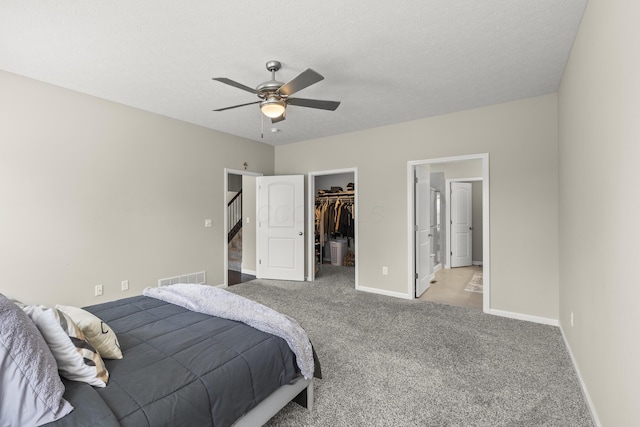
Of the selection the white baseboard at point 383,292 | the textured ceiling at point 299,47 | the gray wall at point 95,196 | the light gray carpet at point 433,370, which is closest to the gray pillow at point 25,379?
the light gray carpet at point 433,370

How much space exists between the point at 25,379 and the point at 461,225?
7.11 meters

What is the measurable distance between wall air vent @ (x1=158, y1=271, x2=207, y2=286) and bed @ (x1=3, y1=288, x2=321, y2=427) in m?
2.05

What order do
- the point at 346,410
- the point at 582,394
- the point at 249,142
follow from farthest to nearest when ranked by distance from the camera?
the point at 249,142 → the point at 582,394 → the point at 346,410

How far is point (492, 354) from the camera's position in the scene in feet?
8.34

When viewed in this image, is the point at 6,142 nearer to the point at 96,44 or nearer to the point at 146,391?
the point at 96,44

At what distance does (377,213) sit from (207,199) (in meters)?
2.65

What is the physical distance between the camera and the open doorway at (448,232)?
3.91 m

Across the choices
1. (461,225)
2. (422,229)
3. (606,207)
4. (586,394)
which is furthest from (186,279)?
(461,225)

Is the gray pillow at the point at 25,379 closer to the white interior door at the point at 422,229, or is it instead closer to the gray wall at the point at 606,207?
the gray wall at the point at 606,207

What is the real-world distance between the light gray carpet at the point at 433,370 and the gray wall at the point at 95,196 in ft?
6.38

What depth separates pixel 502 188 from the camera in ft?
11.5

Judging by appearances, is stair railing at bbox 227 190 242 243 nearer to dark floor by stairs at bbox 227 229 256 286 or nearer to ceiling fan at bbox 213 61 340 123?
dark floor by stairs at bbox 227 229 256 286

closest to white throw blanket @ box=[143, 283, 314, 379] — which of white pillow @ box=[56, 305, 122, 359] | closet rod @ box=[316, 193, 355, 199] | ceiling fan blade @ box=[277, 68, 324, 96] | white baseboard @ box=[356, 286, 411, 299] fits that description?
white pillow @ box=[56, 305, 122, 359]

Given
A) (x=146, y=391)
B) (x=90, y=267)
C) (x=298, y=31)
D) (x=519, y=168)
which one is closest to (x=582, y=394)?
(x=519, y=168)
